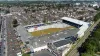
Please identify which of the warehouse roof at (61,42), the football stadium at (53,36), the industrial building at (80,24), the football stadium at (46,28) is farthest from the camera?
the football stadium at (46,28)

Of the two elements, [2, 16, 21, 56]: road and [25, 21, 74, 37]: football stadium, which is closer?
[2, 16, 21, 56]: road

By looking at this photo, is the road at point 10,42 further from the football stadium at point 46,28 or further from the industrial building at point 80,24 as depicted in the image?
the industrial building at point 80,24

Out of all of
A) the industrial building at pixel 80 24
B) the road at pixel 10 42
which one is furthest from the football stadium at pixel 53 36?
the road at pixel 10 42

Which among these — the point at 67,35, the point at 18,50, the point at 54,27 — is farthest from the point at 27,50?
the point at 54,27

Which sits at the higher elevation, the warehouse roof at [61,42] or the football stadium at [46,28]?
the warehouse roof at [61,42]

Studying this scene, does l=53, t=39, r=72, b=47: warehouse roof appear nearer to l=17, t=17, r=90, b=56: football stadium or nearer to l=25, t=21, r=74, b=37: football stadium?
l=17, t=17, r=90, b=56: football stadium

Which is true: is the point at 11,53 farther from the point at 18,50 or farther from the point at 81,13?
the point at 81,13

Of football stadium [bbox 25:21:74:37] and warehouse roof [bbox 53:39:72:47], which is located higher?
warehouse roof [bbox 53:39:72:47]

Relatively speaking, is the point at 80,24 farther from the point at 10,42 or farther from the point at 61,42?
the point at 10,42

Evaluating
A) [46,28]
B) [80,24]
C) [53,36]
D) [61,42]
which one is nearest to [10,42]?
[53,36]

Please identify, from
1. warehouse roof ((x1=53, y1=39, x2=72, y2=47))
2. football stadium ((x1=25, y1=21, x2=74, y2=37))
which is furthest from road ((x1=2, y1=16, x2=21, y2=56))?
warehouse roof ((x1=53, y1=39, x2=72, y2=47))

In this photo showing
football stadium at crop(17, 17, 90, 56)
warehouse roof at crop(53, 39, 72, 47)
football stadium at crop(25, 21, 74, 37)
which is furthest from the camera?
football stadium at crop(25, 21, 74, 37)
